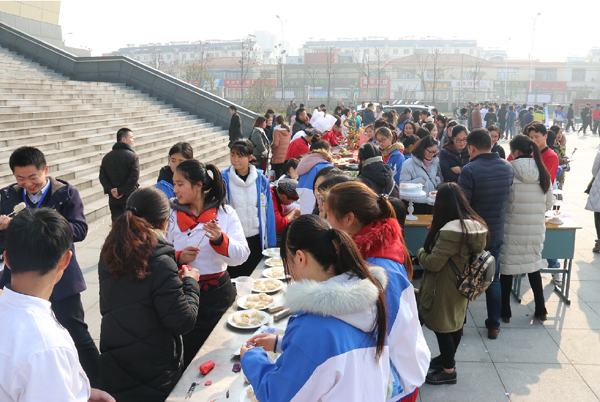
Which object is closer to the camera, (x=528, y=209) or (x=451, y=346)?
(x=451, y=346)

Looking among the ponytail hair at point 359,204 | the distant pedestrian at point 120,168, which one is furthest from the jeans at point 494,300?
the distant pedestrian at point 120,168

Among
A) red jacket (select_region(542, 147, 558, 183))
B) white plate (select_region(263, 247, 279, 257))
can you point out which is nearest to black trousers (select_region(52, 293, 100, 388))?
white plate (select_region(263, 247, 279, 257))

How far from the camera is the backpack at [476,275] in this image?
3588mm

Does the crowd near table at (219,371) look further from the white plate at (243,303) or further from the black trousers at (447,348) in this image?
the black trousers at (447,348)

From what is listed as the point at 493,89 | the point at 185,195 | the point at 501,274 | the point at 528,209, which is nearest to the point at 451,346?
the point at 501,274

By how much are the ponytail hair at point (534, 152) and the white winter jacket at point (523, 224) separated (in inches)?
1.8

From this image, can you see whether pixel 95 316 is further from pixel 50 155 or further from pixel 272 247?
pixel 50 155

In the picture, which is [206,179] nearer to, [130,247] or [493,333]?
[130,247]

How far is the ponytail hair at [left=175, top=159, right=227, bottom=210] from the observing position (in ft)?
10.5

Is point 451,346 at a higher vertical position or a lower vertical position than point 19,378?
lower

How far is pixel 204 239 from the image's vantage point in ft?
10.7

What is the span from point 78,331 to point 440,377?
9.80ft

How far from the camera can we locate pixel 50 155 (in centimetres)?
939

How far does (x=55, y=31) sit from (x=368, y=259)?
2690 centimetres
